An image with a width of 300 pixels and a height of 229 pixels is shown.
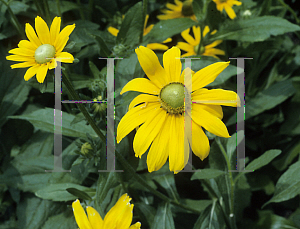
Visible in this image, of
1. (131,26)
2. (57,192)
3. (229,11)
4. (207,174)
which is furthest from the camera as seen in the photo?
(229,11)

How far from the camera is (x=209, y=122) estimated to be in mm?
747

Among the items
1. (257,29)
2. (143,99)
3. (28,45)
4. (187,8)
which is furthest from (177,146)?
(187,8)

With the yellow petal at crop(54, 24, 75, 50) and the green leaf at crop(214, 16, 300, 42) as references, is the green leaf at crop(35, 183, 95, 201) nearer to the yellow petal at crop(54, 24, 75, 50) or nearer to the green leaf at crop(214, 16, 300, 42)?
the yellow petal at crop(54, 24, 75, 50)

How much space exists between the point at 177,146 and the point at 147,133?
0.08 metres

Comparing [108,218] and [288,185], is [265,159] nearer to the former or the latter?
[288,185]

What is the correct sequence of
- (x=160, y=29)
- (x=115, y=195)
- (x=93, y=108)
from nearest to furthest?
1. (x=93, y=108)
2. (x=115, y=195)
3. (x=160, y=29)

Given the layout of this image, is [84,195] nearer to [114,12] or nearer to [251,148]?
[251,148]

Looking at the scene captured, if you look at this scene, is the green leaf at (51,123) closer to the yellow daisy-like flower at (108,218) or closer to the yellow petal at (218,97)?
the yellow daisy-like flower at (108,218)

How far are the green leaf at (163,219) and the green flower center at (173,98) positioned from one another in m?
0.45

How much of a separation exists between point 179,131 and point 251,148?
2.47 feet

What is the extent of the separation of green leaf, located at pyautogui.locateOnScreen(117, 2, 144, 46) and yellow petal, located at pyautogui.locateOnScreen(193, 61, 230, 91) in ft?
1.80

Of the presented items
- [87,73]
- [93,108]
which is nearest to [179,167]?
[93,108]

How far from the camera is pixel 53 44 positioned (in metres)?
0.80

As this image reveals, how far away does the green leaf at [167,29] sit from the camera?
126 cm
